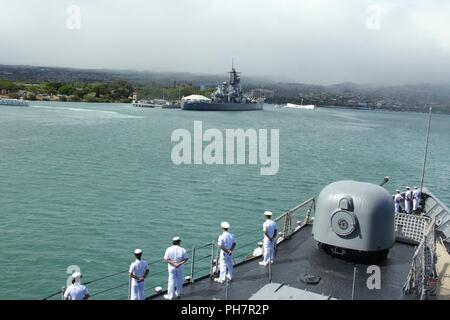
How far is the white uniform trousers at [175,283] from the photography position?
10.1 meters

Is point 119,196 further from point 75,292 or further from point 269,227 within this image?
point 75,292

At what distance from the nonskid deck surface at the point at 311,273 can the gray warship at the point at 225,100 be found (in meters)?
150

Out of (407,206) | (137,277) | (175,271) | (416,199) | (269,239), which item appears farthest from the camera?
(416,199)

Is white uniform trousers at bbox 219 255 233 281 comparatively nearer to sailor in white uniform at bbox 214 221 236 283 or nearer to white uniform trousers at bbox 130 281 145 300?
sailor in white uniform at bbox 214 221 236 283

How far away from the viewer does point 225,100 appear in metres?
170

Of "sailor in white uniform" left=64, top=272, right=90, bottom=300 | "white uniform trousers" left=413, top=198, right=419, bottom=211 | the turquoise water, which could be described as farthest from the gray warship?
"sailor in white uniform" left=64, top=272, right=90, bottom=300

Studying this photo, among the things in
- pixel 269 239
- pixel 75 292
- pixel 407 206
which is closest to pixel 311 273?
pixel 269 239

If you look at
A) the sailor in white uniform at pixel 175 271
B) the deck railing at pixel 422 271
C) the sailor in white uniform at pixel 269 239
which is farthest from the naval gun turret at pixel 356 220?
the sailor in white uniform at pixel 175 271

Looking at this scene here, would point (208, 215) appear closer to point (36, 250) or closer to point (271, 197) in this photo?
point (271, 197)

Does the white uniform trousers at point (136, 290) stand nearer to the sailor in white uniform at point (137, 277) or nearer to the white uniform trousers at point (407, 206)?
the sailor in white uniform at point (137, 277)

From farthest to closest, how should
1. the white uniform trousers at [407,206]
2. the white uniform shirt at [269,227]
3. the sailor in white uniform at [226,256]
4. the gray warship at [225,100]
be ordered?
1. the gray warship at [225,100]
2. the white uniform trousers at [407,206]
3. the white uniform shirt at [269,227]
4. the sailor in white uniform at [226,256]

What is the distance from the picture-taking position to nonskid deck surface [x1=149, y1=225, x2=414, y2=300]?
1070 centimetres

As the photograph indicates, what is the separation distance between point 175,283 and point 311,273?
400 centimetres

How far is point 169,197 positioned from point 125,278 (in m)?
13.6
